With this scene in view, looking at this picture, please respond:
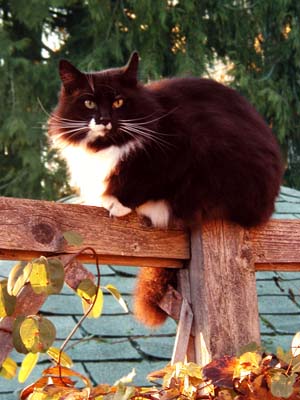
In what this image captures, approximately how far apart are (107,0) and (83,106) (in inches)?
246

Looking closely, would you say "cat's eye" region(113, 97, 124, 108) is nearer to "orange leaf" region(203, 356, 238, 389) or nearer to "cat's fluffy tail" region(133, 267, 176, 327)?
"cat's fluffy tail" region(133, 267, 176, 327)

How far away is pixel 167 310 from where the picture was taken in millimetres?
2039

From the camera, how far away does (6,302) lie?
4.96 feet

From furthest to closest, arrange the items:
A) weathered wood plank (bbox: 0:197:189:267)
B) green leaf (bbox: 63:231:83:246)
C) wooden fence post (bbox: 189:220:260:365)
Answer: wooden fence post (bbox: 189:220:260:365) < weathered wood plank (bbox: 0:197:189:267) < green leaf (bbox: 63:231:83:246)

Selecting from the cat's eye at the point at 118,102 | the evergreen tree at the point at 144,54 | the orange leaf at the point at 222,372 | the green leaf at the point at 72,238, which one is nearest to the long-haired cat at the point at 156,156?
the cat's eye at the point at 118,102

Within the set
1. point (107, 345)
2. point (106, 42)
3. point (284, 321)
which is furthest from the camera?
point (106, 42)

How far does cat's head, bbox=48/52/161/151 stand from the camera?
2.07 meters

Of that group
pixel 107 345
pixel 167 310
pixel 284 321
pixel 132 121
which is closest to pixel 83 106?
pixel 132 121

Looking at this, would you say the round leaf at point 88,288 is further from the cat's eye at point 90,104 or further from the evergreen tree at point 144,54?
the evergreen tree at point 144,54

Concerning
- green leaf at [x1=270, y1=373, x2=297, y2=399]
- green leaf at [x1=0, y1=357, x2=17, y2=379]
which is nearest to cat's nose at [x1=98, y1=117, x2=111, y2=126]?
green leaf at [x1=0, y1=357, x2=17, y2=379]

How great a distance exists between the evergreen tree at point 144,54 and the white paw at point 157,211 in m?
5.47

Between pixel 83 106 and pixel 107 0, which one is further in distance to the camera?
pixel 107 0

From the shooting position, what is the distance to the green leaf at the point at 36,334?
57.6 inches

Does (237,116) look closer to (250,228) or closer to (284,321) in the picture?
(250,228)
